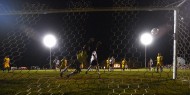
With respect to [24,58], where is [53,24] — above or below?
above

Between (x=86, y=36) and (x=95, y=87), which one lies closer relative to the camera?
(x=95, y=87)

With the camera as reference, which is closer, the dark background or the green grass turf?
the green grass turf

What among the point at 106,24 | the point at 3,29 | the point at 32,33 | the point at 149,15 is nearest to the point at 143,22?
the point at 149,15

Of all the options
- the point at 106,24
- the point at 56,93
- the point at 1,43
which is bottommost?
the point at 56,93

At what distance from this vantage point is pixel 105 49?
49.7 m

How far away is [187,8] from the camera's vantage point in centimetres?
1481

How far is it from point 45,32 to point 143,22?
1838 centimetres

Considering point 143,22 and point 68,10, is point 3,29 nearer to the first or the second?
point 143,22

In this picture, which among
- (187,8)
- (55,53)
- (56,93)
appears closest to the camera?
(56,93)

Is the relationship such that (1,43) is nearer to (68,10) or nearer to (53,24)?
(53,24)

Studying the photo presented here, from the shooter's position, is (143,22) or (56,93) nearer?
(56,93)

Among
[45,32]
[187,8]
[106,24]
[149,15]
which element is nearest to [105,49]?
[106,24]

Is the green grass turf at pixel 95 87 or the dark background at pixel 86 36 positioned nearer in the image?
the green grass turf at pixel 95 87

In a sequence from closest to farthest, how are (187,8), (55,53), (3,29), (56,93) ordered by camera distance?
(56,93)
(187,8)
(3,29)
(55,53)
